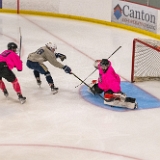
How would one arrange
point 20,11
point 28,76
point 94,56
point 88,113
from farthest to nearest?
point 20,11
point 94,56
point 28,76
point 88,113

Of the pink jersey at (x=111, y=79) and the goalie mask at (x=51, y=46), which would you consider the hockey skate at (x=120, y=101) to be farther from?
the goalie mask at (x=51, y=46)

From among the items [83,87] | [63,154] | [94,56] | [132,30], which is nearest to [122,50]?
[94,56]

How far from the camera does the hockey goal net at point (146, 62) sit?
6.52m

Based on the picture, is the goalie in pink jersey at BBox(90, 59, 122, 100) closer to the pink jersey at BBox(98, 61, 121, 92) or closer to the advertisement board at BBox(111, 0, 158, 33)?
the pink jersey at BBox(98, 61, 121, 92)

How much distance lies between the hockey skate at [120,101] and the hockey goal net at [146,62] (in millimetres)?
999

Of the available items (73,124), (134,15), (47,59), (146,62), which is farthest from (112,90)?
(134,15)

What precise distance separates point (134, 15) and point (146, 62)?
2.69m

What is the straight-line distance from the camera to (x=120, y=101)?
555cm

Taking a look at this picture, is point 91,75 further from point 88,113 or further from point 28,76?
point 88,113

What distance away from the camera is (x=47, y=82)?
6.31 metres

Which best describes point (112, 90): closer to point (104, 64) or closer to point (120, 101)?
point (120, 101)

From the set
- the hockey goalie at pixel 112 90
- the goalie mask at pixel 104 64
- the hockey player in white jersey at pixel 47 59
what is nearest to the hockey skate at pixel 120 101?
the hockey goalie at pixel 112 90

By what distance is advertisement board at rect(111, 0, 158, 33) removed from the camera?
8.68m

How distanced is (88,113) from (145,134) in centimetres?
76
